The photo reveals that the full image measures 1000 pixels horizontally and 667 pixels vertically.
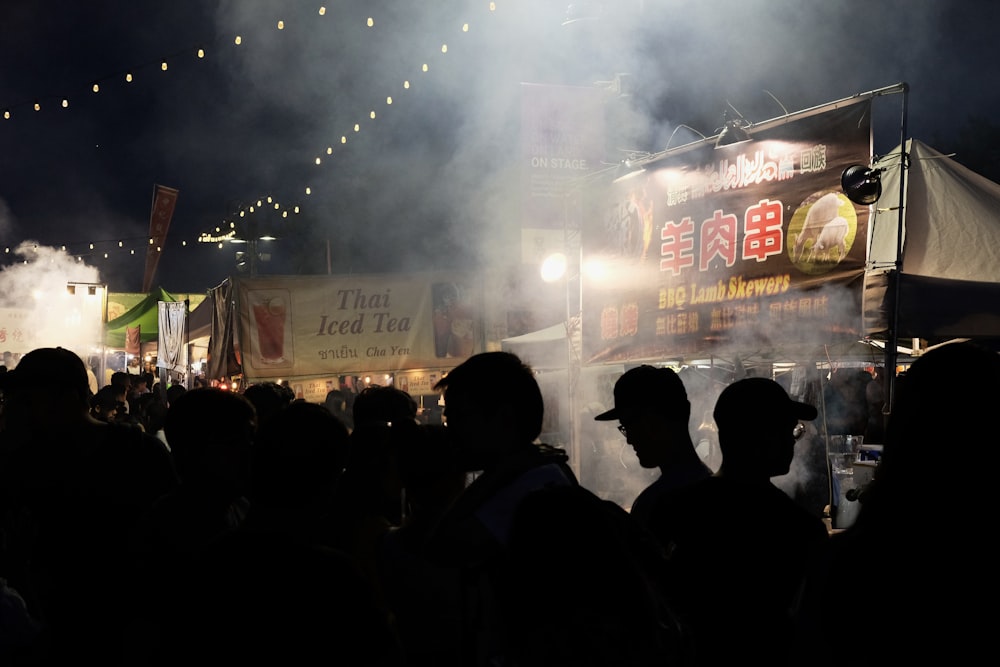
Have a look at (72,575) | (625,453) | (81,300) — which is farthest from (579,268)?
(81,300)

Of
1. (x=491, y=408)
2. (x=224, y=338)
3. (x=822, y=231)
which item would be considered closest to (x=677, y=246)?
(x=822, y=231)

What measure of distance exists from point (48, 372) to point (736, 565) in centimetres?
264

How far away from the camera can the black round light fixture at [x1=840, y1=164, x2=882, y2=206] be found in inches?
273

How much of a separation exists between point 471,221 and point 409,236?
726 inches

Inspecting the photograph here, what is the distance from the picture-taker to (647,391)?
324 cm

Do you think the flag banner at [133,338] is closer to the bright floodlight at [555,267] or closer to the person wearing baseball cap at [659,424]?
the bright floodlight at [555,267]

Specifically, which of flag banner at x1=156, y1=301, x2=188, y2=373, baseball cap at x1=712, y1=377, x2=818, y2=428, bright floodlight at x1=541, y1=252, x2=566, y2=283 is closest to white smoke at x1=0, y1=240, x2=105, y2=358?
flag banner at x1=156, y1=301, x2=188, y2=373

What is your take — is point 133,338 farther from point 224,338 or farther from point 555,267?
point 555,267

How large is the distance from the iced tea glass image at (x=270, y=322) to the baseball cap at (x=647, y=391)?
1071cm

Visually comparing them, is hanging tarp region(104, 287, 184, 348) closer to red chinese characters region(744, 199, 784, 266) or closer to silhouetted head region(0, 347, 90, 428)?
red chinese characters region(744, 199, 784, 266)

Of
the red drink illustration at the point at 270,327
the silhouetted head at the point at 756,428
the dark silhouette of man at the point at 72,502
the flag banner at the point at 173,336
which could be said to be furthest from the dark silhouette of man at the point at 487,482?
the flag banner at the point at 173,336

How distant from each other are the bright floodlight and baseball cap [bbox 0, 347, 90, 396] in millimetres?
8662

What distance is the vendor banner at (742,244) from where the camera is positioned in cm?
743

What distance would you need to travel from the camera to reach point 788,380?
898cm
